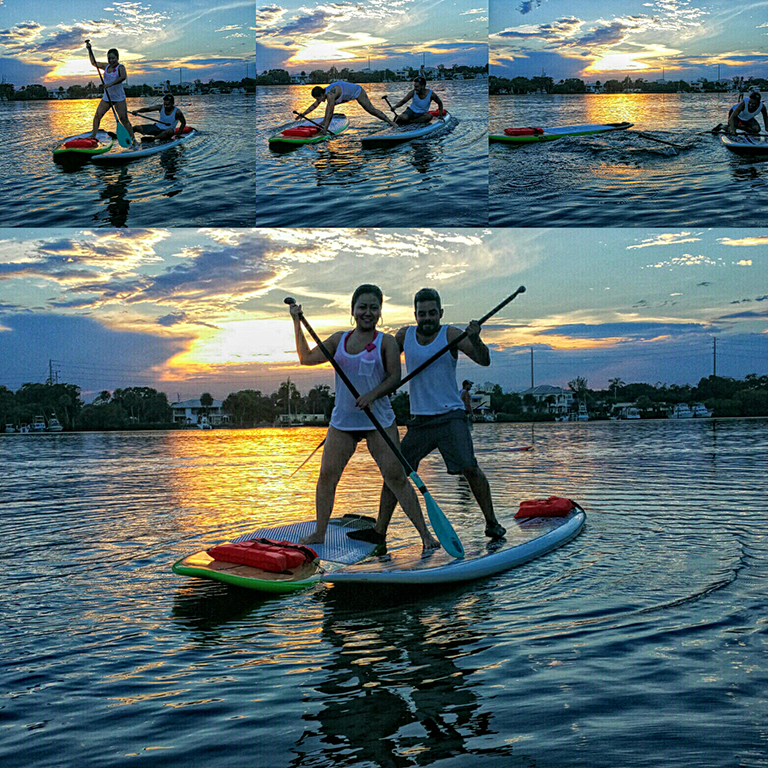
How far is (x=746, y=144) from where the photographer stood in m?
20.6

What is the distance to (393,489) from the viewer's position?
6.04 metres

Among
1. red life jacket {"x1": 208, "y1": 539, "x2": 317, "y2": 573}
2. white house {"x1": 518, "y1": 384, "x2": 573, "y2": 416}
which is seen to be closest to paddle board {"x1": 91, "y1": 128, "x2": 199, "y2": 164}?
red life jacket {"x1": 208, "y1": 539, "x2": 317, "y2": 573}

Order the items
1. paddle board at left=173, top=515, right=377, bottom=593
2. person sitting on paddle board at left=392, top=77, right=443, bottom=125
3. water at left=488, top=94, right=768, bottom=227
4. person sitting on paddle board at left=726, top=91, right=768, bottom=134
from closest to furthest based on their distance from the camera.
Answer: paddle board at left=173, top=515, right=377, bottom=593, water at left=488, top=94, right=768, bottom=227, person sitting on paddle board at left=726, top=91, right=768, bottom=134, person sitting on paddle board at left=392, top=77, right=443, bottom=125

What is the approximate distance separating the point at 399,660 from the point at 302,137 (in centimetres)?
1686

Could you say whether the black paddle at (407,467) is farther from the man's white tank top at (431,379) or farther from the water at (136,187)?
the water at (136,187)

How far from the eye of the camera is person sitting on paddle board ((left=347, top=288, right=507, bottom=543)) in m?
6.24

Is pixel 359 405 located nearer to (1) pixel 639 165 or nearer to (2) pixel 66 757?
(2) pixel 66 757

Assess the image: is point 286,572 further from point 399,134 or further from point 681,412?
point 681,412

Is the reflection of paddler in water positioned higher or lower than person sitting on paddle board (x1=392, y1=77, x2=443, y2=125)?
lower

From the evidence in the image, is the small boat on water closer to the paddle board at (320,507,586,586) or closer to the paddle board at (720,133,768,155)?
the paddle board at (720,133,768,155)

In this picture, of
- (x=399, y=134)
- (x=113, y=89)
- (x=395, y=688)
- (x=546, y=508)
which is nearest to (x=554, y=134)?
(x=399, y=134)

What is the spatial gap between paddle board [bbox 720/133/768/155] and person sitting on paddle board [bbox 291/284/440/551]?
17883 mm

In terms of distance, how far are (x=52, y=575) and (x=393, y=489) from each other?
2.55 metres

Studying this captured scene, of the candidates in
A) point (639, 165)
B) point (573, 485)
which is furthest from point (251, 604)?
point (639, 165)
